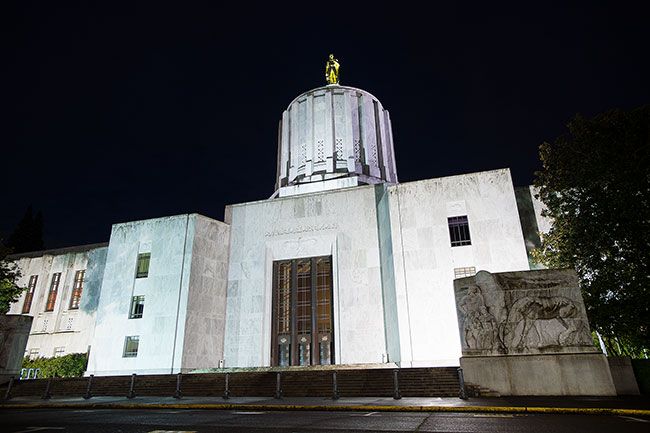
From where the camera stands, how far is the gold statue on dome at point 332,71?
37.8 m

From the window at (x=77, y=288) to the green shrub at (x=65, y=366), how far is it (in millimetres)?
4726

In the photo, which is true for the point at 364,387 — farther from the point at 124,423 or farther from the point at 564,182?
the point at 564,182

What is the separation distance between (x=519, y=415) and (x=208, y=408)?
795 centimetres

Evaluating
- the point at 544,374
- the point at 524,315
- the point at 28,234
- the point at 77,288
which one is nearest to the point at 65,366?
the point at 77,288

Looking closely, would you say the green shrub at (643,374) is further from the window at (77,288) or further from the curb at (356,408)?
the window at (77,288)

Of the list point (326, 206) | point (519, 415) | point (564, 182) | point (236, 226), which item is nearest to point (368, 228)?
point (326, 206)

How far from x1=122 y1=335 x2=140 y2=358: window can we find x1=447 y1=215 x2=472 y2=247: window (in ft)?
67.7

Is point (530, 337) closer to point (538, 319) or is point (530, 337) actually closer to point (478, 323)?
point (538, 319)

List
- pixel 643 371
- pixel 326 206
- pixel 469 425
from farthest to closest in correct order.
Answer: pixel 326 206 → pixel 643 371 → pixel 469 425

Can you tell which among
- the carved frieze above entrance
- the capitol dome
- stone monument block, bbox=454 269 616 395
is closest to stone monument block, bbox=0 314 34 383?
the carved frieze above entrance

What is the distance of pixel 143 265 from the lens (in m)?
28.5

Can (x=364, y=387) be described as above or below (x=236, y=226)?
below

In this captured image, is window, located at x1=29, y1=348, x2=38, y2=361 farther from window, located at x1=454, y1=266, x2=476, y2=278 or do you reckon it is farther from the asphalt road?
window, located at x1=454, y1=266, x2=476, y2=278

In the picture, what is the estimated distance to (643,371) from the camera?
1320cm
